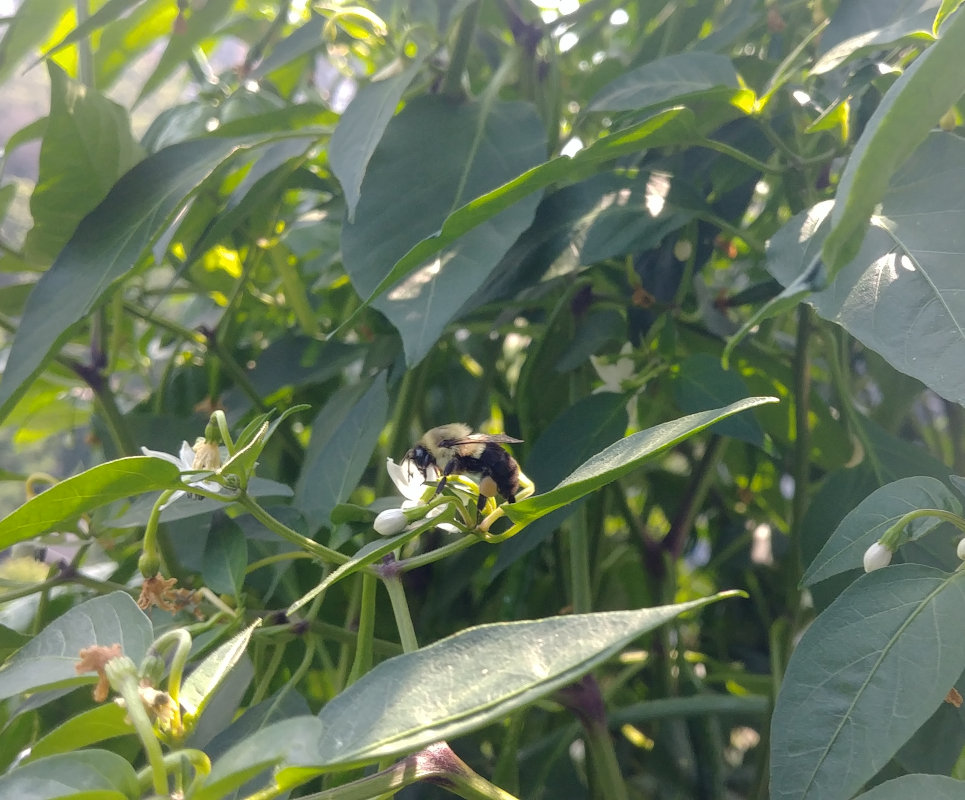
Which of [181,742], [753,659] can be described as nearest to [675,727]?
[753,659]

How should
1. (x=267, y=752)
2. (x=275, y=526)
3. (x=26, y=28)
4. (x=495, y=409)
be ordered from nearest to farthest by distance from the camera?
(x=267, y=752)
(x=275, y=526)
(x=26, y=28)
(x=495, y=409)

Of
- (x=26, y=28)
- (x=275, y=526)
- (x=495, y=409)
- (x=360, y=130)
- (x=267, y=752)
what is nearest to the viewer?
(x=267, y=752)

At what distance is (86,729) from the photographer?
0.23 metres

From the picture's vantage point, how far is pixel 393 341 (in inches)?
17.4

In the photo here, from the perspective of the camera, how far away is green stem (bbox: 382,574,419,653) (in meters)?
0.24

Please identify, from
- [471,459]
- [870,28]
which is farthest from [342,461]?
[870,28]

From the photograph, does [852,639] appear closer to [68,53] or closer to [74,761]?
[74,761]

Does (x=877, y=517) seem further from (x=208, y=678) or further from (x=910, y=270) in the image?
(x=208, y=678)

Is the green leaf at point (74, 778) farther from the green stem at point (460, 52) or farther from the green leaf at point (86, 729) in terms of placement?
the green stem at point (460, 52)

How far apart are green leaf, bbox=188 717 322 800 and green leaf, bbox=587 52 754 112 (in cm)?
28

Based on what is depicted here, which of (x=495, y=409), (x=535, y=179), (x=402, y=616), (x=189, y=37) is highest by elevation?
(x=189, y=37)

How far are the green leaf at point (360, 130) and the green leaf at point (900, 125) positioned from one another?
19 centimetres

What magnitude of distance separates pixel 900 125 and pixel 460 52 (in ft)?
0.87

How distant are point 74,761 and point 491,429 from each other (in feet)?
1.52
